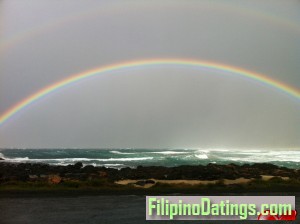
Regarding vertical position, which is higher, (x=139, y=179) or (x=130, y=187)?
(x=139, y=179)

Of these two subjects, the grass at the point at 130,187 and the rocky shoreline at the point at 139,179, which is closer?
the grass at the point at 130,187

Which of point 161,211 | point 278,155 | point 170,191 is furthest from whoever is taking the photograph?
point 278,155

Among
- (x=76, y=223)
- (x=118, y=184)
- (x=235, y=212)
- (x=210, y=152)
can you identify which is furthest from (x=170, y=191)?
(x=210, y=152)

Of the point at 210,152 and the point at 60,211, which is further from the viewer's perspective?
the point at 210,152

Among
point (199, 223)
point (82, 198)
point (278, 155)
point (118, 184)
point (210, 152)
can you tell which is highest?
point (210, 152)

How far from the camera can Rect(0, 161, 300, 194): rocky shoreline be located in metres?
11.5

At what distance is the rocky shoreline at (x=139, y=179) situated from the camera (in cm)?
1145

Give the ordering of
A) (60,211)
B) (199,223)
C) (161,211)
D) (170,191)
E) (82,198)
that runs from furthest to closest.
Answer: (170,191)
(82,198)
(60,211)
(161,211)
(199,223)

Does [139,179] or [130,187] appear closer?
[130,187]

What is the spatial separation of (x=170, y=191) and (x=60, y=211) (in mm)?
3864

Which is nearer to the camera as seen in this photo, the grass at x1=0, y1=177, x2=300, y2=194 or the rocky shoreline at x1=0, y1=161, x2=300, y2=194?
the grass at x1=0, y1=177, x2=300, y2=194

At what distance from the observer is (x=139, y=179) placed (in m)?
13.1

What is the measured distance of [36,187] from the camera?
449 inches

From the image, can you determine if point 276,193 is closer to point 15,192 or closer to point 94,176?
point 94,176
